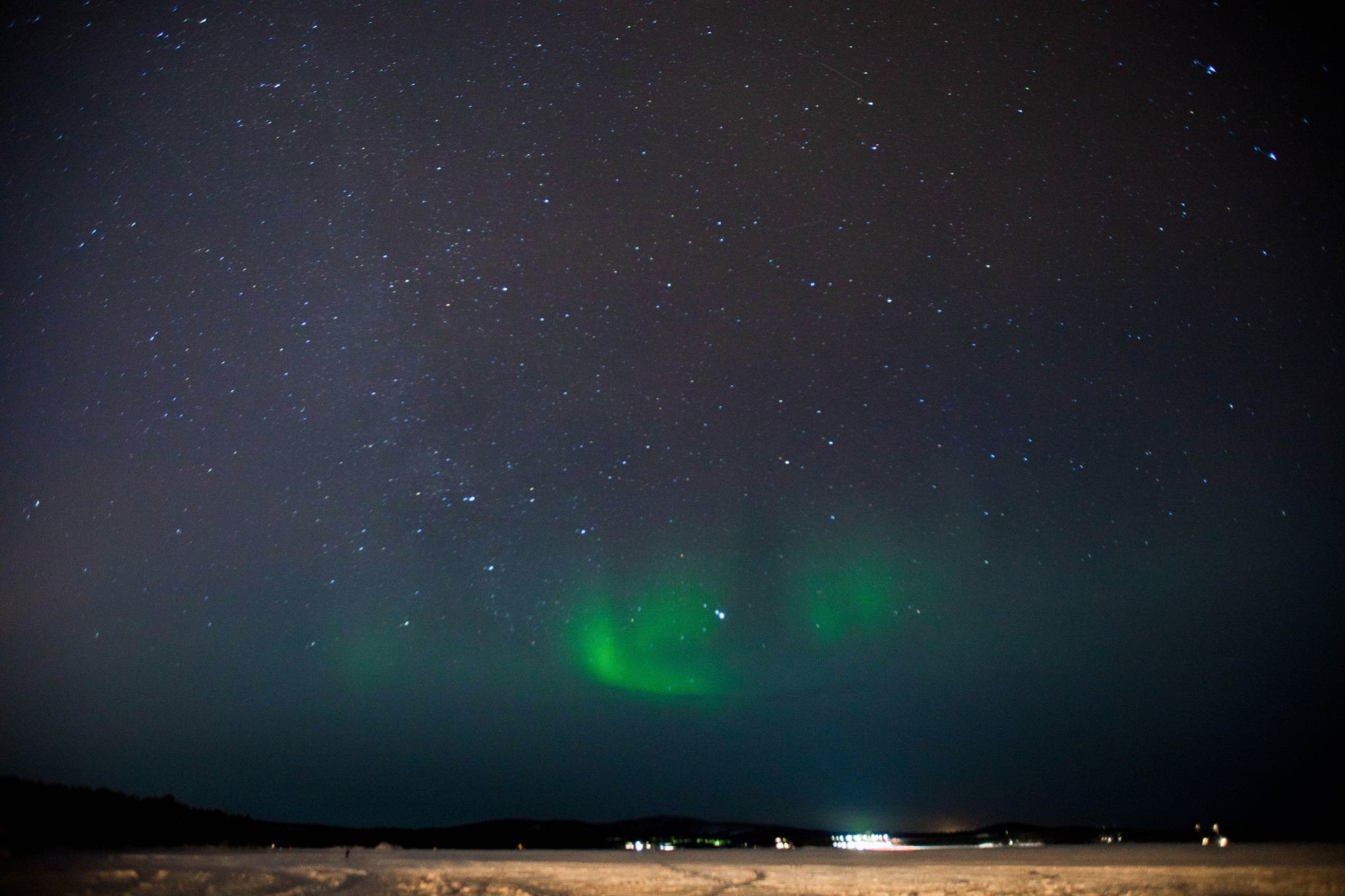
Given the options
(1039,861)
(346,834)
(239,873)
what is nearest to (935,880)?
(1039,861)

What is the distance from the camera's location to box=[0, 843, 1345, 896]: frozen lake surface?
453 centimetres

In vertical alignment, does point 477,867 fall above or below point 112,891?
below

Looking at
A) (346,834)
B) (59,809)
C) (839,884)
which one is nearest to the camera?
(839,884)

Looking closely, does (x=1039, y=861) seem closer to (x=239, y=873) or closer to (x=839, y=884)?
(x=839, y=884)

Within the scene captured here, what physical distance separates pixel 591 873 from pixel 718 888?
1.89 m

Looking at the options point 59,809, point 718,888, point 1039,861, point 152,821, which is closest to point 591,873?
point 718,888

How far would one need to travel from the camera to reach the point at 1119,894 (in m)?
4.65

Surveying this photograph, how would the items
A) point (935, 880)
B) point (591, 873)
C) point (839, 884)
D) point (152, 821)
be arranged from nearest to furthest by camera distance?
point (839, 884) < point (935, 880) < point (591, 873) < point (152, 821)

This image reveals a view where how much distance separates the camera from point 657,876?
6434mm

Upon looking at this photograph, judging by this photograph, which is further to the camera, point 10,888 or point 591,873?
point 591,873

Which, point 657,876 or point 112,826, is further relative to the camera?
point 112,826

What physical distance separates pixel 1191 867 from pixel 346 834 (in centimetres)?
3052

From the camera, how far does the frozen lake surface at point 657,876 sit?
4527 mm

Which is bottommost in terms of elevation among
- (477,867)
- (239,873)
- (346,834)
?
(346,834)
